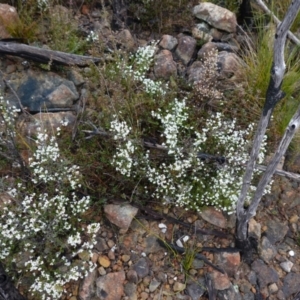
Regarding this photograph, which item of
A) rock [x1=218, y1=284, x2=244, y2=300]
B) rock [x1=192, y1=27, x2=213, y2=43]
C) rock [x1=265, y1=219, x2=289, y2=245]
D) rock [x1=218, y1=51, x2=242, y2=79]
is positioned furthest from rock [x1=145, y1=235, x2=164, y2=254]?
rock [x1=192, y1=27, x2=213, y2=43]

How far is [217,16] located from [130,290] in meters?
3.34

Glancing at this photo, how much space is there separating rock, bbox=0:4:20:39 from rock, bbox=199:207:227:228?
2713mm

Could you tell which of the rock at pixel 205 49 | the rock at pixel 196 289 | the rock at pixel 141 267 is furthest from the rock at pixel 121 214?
the rock at pixel 205 49

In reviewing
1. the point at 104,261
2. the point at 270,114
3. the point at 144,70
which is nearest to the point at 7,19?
the point at 144,70

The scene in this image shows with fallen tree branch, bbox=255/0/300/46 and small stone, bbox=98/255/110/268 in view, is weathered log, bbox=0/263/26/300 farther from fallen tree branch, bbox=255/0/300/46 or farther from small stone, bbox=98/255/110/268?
fallen tree branch, bbox=255/0/300/46

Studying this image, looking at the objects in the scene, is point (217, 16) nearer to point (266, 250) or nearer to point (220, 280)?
point (266, 250)

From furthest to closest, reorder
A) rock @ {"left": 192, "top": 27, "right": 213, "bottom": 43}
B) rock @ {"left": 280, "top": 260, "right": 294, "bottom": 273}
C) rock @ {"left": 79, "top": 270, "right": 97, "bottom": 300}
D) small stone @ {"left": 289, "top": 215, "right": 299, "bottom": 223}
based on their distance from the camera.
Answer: rock @ {"left": 192, "top": 27, "right": 213, "bottom": 43}
small stone @ {"left": 289, "top": 215, "right": 299, "bottom": 223}
rock @ {"left": 280, "top": 260, "right": 294, "bottom": 273}
rock @ {"left": 79, "top": 270, "right": 97, "bottom": 300}

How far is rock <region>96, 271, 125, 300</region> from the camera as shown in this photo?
3.14 m

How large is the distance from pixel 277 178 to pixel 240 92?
0.96 metres

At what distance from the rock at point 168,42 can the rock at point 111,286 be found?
103 inches

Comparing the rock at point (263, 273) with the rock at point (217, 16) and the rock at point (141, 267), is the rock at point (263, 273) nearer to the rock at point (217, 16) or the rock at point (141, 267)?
the rock at point (141, 267)

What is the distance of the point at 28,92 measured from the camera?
12.5ft

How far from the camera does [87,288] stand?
3.13 m

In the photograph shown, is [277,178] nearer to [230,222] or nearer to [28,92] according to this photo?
[230,222]
